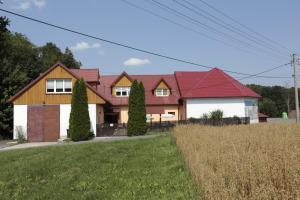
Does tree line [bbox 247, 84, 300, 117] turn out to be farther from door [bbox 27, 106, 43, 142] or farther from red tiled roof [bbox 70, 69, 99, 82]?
door [bbox 27, 106, 43, 142]

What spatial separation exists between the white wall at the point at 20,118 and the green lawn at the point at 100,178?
23.5 meters

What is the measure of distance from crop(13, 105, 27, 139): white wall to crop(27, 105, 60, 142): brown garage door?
336mm

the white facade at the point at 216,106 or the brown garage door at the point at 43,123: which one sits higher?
the white facade at the point at 216,106

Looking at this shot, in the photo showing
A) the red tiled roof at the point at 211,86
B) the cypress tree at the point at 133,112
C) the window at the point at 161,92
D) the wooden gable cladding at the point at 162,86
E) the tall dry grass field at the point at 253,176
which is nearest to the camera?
the tall dry grass field at the point at 253,176

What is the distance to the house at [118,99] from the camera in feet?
128

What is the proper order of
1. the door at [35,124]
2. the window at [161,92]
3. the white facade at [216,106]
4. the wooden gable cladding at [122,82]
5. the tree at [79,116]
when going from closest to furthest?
1. the tree at [79,116]
2. the door at [35,124]
3. the white facade at [216,106]
4. the wooden gable cladding at [122,82]
5. the window at [161,92]

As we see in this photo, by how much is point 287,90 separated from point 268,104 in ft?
66.7

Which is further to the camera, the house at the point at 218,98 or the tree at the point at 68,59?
the tree at the point at 68,59

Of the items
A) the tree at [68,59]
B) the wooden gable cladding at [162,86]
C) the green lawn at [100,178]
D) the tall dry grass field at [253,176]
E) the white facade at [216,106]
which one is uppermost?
the tree at [68,59]

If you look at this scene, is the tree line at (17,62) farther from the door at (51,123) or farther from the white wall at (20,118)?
the door at (51,123)

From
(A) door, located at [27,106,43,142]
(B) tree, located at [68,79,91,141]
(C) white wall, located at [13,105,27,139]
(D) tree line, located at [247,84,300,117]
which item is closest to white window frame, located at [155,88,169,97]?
(A) door, located at [27,106,43,142]

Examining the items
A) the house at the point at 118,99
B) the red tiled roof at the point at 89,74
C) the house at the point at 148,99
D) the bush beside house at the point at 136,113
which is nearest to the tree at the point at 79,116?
the bush beside house at the point at 136,113

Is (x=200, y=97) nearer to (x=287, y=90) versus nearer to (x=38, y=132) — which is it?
(x=38, y=132)

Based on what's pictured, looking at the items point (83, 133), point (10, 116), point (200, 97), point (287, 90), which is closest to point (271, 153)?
point (83, 133)
